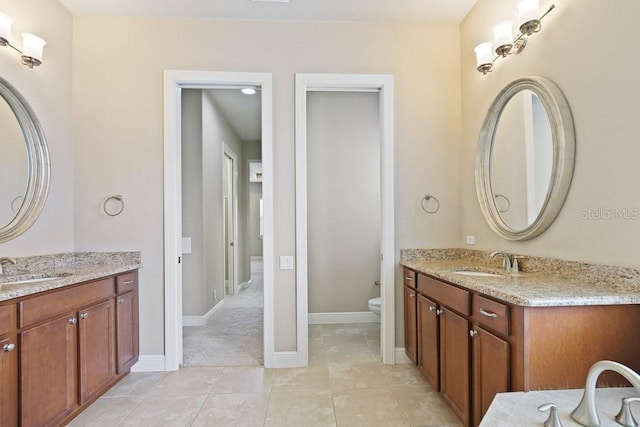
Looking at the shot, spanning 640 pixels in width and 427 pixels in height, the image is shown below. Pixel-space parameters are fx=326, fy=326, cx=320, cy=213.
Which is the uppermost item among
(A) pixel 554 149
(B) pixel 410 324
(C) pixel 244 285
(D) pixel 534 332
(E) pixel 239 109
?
(E) pixel 239 109

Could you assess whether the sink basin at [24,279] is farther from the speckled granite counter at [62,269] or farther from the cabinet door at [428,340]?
the cabinet door at [428,340]

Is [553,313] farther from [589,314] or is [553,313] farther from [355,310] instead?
[355,310]

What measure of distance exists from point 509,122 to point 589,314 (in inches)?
54.3

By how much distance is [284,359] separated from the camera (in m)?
2.71

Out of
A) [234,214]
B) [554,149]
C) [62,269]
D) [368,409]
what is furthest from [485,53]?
[234,214]

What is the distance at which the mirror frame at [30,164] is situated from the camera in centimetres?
214

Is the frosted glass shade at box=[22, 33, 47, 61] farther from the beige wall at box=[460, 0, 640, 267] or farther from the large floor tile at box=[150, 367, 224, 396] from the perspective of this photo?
the beige wall at box=[460, 0, 640, 267]

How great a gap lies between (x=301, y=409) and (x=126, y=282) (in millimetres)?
1611

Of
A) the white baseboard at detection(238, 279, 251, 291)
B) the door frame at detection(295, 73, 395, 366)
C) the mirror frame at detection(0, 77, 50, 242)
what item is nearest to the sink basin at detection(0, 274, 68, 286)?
the mirror frame at detection(0, 77, 50, 242)

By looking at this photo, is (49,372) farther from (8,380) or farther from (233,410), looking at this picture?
(233,410)

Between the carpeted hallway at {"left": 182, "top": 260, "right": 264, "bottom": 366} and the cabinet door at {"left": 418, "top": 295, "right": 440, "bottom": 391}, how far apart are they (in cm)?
133

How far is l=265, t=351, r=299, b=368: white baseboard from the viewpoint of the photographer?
2.70 metres

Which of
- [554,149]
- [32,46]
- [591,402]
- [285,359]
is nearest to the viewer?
[591,402]

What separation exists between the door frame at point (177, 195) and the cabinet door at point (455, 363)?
1.36m
